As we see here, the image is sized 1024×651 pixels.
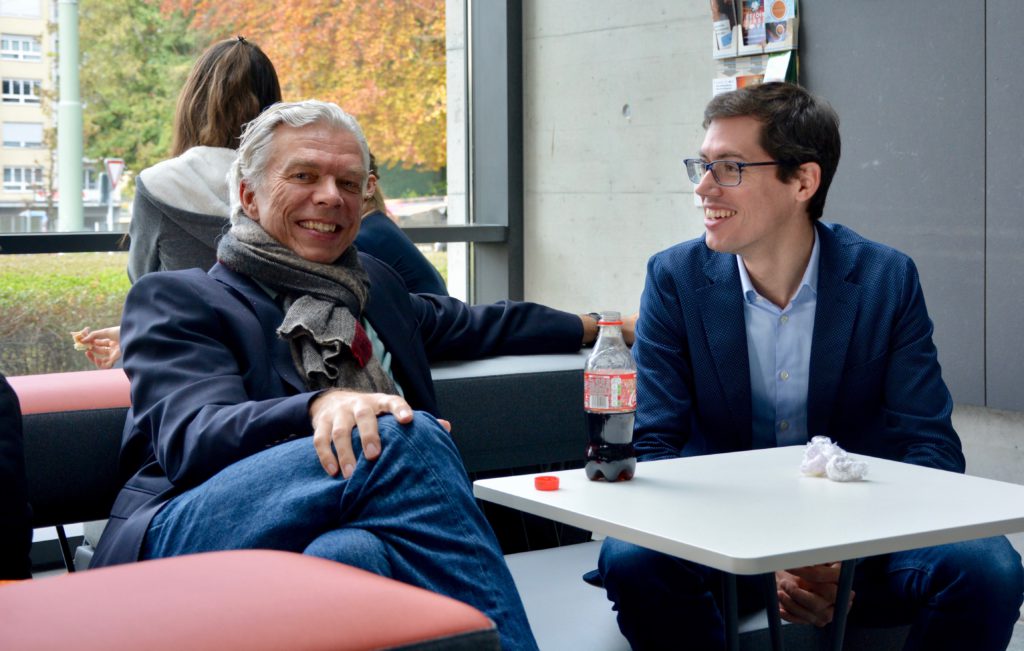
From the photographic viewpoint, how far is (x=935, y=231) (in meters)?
4.12

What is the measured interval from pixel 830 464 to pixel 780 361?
56 cm

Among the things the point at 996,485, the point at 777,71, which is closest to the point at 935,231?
the point at 777,71

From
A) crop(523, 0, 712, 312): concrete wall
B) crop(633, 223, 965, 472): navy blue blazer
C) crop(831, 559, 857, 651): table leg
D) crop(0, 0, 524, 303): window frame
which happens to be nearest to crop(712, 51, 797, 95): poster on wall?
crop(523, 0, 712, 312): concrete wall

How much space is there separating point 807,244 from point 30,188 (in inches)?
120

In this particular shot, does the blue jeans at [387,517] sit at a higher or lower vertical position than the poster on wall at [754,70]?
lower

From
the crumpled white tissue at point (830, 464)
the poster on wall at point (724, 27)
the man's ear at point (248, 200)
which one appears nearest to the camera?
the crumpled white tissue at point (830, 464)

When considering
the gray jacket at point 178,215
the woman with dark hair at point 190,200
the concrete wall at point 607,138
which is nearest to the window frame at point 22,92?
the woman with dark hair at point 190,200

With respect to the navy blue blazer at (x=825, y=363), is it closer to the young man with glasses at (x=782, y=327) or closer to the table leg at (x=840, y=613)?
the young man with glasses at (x=782, y=327)

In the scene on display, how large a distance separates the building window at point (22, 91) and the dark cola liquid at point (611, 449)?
328 centimetres

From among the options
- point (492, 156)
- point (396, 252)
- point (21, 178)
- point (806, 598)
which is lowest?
point (806, 598)

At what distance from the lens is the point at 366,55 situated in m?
5.61

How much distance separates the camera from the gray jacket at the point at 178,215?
10.3 ft

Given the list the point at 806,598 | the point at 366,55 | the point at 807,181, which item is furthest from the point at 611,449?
the point at 366,55

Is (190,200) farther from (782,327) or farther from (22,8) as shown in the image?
(22,8)
